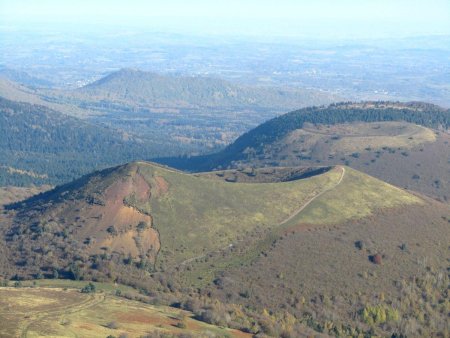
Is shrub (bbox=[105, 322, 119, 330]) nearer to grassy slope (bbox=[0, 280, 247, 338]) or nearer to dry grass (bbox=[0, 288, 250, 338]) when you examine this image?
dry grass (bbox=[0, 288, 250, 338])

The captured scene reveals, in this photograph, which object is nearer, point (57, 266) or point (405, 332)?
point (405, 332)

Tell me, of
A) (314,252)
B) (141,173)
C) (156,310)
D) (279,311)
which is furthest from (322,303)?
(141,173)

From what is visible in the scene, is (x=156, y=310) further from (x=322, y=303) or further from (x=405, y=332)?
(x=405, y=332)

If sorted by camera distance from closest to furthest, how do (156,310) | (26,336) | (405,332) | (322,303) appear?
(26,336)
(156,310)
(405,332)
(322,303)

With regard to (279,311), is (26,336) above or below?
above

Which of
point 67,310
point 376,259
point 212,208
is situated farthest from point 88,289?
point 376,259

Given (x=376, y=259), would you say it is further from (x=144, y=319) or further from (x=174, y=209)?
(x=144, y=319)
